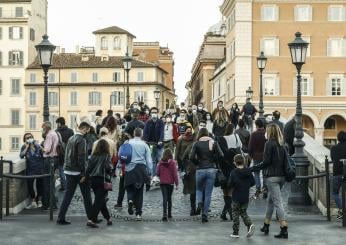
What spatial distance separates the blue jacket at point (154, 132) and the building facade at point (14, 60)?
244 feet

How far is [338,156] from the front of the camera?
14.6m

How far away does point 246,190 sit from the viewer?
12.8m

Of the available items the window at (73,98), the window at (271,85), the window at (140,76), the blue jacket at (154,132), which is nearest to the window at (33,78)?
the window at (73,98)

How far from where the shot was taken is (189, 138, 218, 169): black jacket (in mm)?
14656

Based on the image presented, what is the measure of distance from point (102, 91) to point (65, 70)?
5.53 meters

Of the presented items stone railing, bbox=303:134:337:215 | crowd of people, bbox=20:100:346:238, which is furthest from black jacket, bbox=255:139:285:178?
stone railing, bbox=303:134:337:215

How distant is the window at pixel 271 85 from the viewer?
207ft

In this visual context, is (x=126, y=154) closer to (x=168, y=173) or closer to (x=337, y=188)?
(x=168, y=173)

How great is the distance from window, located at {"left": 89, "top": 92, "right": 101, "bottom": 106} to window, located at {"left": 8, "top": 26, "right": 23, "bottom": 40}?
11948 mm

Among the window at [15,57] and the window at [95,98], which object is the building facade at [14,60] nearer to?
the window at [15,57]

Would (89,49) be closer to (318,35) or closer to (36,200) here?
(318,35)

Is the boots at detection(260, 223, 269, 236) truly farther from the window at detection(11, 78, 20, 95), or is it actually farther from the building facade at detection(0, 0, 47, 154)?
the window at detection(11, 78, 20, 95)

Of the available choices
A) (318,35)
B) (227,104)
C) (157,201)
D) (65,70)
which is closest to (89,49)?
(65,70)

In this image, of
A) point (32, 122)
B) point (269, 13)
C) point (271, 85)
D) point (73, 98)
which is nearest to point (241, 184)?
point (271, 85)
